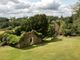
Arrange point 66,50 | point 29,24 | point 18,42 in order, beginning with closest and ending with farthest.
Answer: point 66,50, point 18,42, point 29,24

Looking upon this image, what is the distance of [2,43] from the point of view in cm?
3616

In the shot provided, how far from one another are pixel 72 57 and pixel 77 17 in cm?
1974

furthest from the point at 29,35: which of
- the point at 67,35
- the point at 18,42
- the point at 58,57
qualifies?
the point at 67,35

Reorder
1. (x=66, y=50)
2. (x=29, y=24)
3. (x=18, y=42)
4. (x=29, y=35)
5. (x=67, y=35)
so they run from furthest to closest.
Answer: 1. (x=67, y=35)
2. (x=29, y=24)
3. (x=29, y=35)
4. (x=18, y=42)
5. (x=66, y=50)

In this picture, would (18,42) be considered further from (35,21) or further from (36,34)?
(35,21)

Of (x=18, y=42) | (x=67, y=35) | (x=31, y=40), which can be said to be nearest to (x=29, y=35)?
(x=31, y=40)

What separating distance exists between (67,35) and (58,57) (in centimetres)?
2601

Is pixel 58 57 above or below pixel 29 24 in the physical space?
below

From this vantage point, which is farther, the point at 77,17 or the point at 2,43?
the point at 77,17

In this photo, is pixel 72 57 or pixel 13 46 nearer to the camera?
pixel 72 57

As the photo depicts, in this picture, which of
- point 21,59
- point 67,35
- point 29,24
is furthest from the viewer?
point 67,35

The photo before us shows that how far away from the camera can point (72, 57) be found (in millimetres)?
27547

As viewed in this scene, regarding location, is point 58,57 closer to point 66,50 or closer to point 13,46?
point 66,50

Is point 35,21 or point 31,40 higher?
point 35,21
